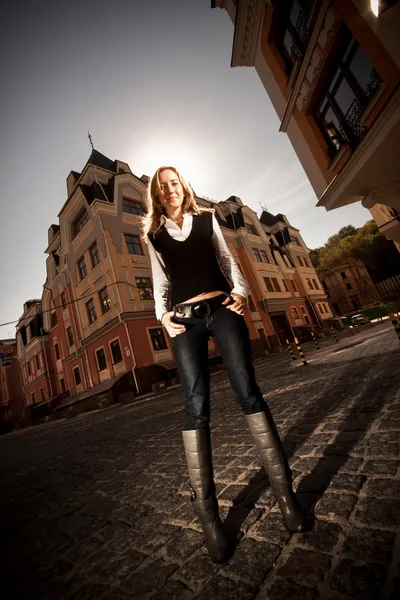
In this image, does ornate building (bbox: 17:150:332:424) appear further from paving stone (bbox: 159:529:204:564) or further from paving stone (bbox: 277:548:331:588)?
paving stone (bbox: 277:548:331:588)

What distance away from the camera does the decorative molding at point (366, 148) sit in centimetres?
638

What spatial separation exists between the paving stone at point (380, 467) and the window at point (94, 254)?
19.5m

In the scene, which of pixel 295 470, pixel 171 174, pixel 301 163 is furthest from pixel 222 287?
pixel 301 163

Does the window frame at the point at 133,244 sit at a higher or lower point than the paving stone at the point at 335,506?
higher

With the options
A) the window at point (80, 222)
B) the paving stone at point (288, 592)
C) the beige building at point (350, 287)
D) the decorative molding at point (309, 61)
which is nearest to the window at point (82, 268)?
the window at point (80, 222)

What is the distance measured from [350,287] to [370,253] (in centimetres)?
702

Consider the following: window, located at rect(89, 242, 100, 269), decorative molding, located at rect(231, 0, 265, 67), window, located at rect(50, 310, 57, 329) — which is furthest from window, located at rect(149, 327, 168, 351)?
decorative molding, located at rect(231, 0, 265, 67)

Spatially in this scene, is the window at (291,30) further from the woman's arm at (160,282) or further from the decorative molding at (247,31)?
the woman's arm at (160,282)

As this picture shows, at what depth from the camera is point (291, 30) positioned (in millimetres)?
9266

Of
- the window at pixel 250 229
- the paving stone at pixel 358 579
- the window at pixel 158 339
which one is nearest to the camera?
the paving stone at pixel 358 579

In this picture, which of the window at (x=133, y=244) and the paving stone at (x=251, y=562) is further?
the window at (x=133, y=244)

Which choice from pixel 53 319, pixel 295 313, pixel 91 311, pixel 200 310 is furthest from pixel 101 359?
pixel 295 313

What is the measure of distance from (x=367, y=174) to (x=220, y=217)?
72.3 ft

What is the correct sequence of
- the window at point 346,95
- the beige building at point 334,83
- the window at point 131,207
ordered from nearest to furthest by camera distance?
1. the beige building at point 334,83
2. the window at point 346,95
3. the window at point 131,207
